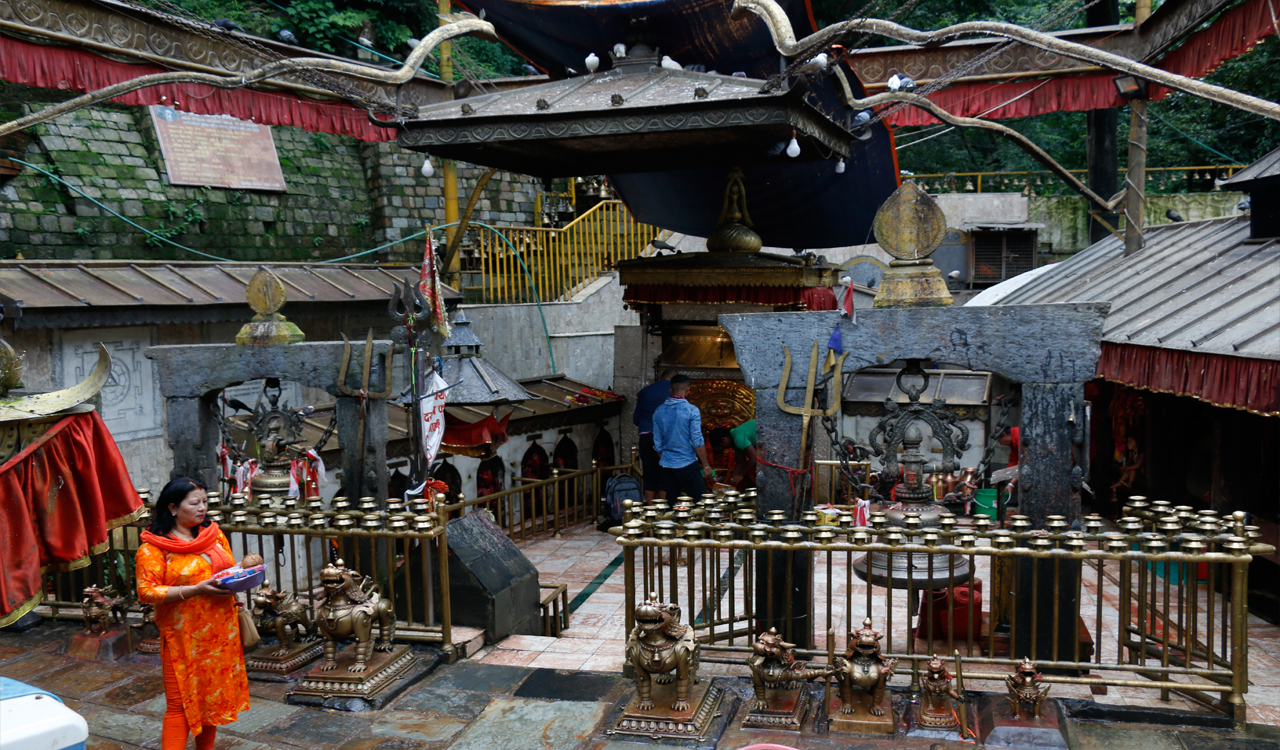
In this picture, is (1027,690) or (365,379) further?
(365,379)

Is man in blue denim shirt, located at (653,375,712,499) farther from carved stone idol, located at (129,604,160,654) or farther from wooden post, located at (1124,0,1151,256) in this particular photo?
wooden post, located at (1124,0,1151,256)

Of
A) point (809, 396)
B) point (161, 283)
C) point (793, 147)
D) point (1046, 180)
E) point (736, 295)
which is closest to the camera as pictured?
point (809, 396)

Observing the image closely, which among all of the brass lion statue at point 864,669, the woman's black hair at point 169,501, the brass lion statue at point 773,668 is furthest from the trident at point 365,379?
the brass lion statue at point 864,669

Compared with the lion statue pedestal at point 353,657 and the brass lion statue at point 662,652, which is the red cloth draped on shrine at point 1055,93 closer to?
the brass lion statue at point 662,652

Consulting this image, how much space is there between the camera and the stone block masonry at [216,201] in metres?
14.0

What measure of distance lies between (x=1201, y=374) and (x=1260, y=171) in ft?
9.56

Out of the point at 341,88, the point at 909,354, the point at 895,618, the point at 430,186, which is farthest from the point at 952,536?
the point at 430,186

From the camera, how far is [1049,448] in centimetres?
559

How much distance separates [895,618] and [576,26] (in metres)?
6.33

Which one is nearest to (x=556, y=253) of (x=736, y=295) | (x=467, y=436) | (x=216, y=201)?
(x=736, y=295)

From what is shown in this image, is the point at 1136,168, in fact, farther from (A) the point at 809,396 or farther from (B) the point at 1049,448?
(A) the point at 809,396

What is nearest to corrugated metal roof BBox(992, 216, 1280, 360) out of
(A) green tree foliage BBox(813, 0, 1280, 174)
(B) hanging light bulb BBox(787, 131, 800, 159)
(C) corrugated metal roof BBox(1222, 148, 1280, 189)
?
(C) corrugated metal roof BBox(1222, 148, 1280, 189)

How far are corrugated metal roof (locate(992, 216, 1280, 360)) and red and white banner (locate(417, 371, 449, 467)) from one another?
6038 millimetres

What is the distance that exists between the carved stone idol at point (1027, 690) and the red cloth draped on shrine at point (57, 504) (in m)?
5.25
